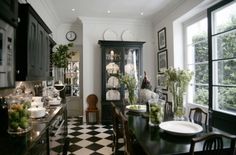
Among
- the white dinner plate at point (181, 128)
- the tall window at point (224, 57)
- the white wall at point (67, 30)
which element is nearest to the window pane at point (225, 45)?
the tall window at point (224, 57)

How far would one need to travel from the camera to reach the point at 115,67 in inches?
203

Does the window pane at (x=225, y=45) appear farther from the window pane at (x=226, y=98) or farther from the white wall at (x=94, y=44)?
the white wall at (x=94, y=44)

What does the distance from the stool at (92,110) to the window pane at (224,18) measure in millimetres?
3446

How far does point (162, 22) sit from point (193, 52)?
1.40 m

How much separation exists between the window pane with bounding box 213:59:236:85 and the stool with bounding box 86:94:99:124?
312cm

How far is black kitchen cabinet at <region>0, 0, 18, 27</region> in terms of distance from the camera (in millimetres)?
1345

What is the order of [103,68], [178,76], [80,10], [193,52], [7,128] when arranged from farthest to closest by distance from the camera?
[103,68] < [80,10] < [193,52] < [178,76] < [7,128]

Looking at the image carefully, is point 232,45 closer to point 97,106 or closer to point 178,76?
point 178,76

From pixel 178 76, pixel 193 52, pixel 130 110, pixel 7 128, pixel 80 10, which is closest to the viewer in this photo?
pixel 7 128

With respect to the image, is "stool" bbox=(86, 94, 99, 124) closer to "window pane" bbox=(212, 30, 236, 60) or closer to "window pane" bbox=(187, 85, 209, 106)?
"window pane" bbox=(187, 85, 209, 106)

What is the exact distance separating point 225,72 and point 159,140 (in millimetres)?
2226

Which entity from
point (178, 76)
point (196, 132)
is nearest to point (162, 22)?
point (178, 76)

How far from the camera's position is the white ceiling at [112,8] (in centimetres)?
413

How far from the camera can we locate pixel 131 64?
205 inches
